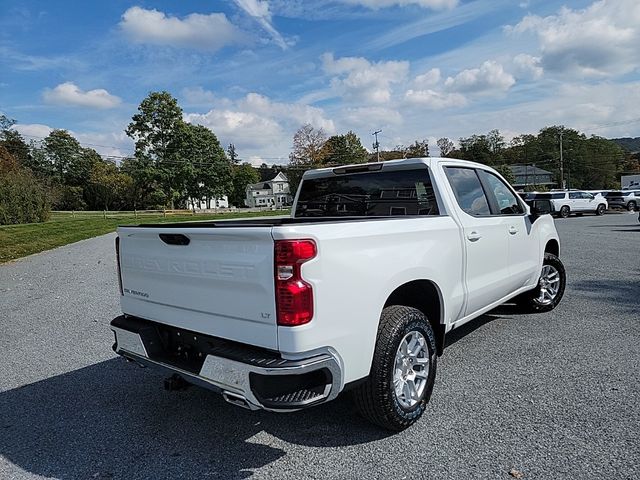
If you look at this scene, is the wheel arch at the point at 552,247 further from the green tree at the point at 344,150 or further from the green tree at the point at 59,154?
the green tree at the point at 59,154

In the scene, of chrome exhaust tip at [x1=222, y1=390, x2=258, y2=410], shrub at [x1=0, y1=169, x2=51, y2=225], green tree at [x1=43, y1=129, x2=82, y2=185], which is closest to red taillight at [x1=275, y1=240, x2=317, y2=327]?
chrome exhaust tip at [x1=222, y1=390, x2=258, y2=410]

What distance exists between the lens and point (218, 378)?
2.58 meters

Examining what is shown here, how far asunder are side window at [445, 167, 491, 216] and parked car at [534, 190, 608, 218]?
2826 centimetres

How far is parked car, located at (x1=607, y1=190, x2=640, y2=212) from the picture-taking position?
33.9 metres

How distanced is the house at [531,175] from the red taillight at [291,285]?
3907 inches

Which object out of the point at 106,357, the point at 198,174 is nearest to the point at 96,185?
the point at 198,174

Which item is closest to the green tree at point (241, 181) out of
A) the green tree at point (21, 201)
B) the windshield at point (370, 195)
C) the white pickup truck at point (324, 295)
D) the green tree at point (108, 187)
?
the green tree at point (108, 187)

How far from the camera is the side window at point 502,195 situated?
4.72 metres

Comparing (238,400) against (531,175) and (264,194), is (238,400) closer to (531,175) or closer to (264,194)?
(531,175)

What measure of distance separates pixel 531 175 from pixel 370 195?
100881mm

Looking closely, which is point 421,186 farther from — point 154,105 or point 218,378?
point 154,105

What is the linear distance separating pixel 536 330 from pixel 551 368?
1178 mm

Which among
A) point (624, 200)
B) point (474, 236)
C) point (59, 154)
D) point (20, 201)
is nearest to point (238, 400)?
point (474, 236)

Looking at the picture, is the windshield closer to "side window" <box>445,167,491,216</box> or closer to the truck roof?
the truck roof
